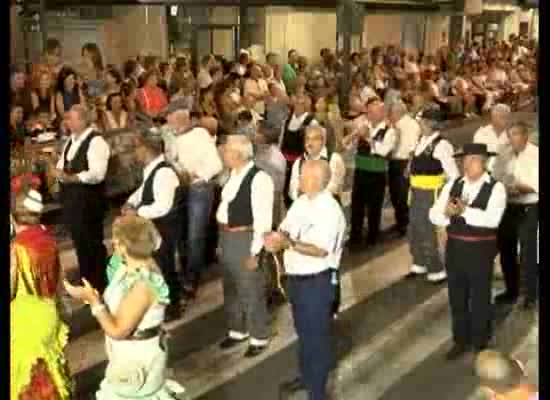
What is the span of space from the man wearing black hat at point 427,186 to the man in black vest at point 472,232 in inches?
45.2

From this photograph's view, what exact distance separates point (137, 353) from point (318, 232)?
1.37 metres

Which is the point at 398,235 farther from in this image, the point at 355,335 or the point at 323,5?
the point at 323,5

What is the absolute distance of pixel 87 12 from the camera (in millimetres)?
14398

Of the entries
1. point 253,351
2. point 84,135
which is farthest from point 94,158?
point 253,351

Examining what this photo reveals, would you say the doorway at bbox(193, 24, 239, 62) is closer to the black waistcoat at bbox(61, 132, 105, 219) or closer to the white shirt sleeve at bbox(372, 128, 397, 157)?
the white shirt sleeve at bbox(372, 128, 397, 157)

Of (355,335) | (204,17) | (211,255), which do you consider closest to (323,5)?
(204,17)

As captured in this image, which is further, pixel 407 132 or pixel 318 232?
pixel 407 132

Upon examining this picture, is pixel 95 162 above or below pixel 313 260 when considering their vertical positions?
above

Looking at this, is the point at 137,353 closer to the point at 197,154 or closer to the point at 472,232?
the point at 472,232

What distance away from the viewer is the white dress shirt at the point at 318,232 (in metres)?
5.25

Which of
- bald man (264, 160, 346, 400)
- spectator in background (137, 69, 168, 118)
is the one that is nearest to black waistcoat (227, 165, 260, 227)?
bald man (264, 160, 346, 400)

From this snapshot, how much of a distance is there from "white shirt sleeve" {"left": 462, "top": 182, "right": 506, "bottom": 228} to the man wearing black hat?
4.13 feet

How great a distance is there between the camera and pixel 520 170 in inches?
280

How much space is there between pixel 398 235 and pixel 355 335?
2836 millimetres
